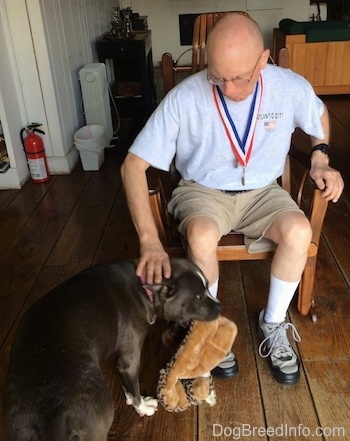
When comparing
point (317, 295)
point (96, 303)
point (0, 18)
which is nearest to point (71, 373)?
point (96, 303)

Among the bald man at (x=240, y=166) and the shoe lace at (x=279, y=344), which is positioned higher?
the bald man at (x=240, y=166)

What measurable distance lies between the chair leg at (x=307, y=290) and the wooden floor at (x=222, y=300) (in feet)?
0.11

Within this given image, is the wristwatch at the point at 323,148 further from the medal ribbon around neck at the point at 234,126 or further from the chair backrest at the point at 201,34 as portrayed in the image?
the chair backrest at the point at 201,34

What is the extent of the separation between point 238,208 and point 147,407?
0.68m

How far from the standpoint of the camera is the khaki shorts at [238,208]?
1.48m

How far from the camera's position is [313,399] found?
1382mm

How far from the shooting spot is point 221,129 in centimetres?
146

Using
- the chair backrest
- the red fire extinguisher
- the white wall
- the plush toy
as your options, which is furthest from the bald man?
the white wall

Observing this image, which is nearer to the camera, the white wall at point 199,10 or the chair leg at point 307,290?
the chair leg at point 307,290

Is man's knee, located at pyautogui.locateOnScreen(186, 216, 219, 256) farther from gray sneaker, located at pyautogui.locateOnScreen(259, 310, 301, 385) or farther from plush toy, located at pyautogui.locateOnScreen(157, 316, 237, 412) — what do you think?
gray sneaker, located at pyautogui.locateOnScreen(259, 310, 301, 385)

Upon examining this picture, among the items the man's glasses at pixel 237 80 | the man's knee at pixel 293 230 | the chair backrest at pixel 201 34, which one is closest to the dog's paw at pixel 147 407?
the man's knee at pixel 293 230

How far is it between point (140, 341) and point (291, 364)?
509mm

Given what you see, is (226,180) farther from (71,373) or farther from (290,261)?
(71,373)

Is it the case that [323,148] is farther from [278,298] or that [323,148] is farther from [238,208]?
[278,298]
